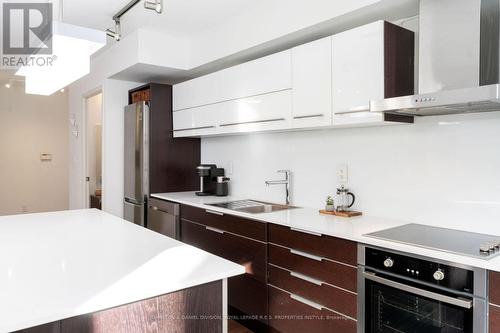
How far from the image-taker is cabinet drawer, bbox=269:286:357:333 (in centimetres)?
205

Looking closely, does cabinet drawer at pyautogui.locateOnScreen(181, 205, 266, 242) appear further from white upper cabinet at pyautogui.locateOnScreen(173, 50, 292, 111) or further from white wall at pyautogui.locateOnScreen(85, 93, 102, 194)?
white wall at pyautogui.locateOnScreen(85, 93, 102, 194)

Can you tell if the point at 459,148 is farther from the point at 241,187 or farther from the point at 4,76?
the point at 4,76

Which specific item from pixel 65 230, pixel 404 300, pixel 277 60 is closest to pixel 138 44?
pixel 277 60

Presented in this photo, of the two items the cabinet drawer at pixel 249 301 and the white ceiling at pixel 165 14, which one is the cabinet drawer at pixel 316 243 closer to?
the cabinet drawer at pixel 249 301

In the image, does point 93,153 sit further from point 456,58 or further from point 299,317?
point 456,58

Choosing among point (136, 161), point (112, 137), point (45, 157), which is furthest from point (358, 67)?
point (45, 157)

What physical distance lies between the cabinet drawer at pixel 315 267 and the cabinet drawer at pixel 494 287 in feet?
2.08

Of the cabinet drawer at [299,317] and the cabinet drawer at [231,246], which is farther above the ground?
the cabinet drawer at [231,246]

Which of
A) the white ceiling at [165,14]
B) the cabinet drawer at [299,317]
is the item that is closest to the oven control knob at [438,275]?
the cabinet drawer at [299,317]

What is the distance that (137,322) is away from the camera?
1203mm

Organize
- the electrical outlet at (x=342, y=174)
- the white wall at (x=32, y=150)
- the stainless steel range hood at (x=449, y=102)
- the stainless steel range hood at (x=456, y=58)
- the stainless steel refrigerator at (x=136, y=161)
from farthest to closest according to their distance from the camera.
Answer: the white wall at (x=32, y=150) → the stainless steel refrigerator at (x=136, y=161) → the electrical outlet at (x=342, y=174) → the stainless steel range hood at (x=456, y=58) → the stainless steel range hood at (x=449, y=102)

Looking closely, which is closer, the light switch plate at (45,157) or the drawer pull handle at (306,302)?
the drawer pull handle at (306,302)

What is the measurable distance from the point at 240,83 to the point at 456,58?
5.61ft

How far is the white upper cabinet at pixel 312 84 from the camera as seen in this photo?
243cm
